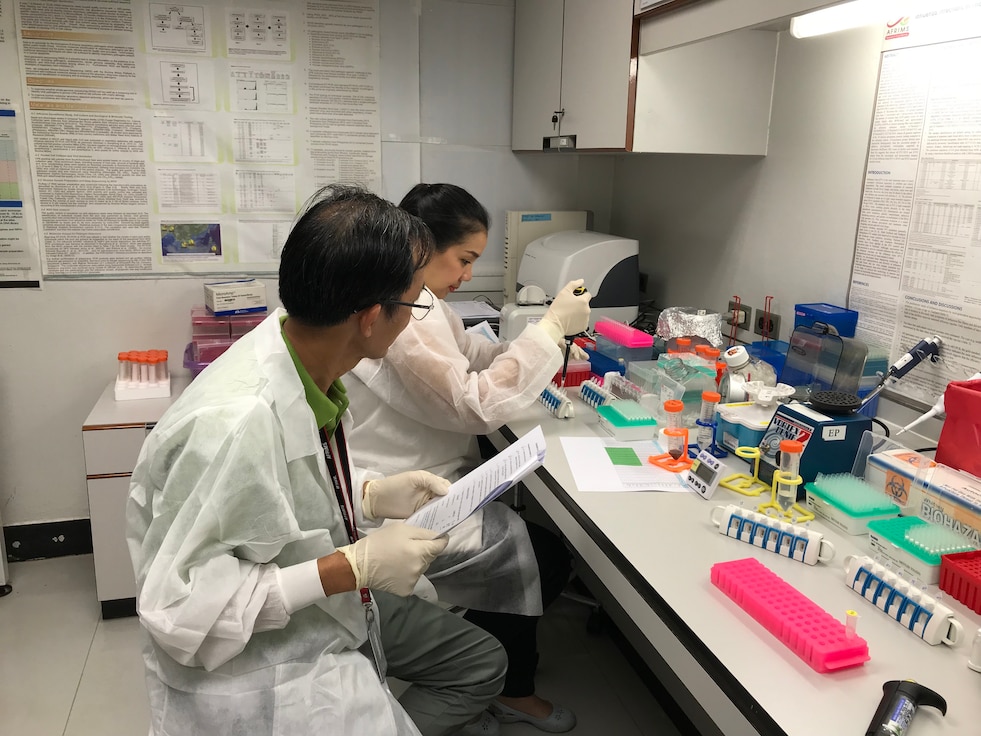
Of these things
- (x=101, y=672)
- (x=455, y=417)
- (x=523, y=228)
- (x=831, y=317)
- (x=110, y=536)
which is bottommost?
(x=101, y=672)

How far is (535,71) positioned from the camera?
268cm

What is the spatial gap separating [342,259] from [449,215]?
79 centimetres

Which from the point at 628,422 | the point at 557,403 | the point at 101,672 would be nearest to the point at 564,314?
the point at 557,403

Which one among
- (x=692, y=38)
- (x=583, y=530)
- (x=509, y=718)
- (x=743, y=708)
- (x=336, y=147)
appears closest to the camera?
(x=743, y=708)

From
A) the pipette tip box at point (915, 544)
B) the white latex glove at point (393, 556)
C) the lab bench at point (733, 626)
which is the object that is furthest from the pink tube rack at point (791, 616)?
the white latex glove at point (393, 556)

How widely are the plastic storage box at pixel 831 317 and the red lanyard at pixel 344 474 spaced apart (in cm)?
124

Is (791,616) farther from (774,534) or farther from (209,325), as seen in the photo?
(209,325)

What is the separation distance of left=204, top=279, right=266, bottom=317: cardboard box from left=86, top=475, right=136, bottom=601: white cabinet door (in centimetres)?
64

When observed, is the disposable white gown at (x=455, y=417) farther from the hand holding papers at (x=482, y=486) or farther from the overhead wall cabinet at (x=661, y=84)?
the overhead wall cabinet at (x=661, y=84)

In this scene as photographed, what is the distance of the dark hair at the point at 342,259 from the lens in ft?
3.62

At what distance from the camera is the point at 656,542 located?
1.28m

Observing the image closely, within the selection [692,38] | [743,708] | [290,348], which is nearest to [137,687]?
[290,348]

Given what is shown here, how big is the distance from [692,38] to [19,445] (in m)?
2.65

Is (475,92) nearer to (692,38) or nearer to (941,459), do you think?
(692,38)
